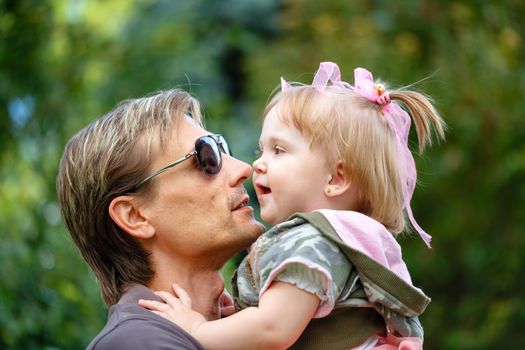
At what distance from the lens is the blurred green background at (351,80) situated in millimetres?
6816

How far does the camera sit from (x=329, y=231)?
2.92m

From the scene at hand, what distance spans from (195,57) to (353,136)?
6.47 m

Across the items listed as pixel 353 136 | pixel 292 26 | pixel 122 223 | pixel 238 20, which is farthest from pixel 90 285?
pixel 238 20

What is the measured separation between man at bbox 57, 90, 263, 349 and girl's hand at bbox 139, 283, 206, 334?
0.07 m

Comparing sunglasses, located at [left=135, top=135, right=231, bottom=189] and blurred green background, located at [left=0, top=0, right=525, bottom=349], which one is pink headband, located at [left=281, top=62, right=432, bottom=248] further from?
blurred green background, located at [left=0, top=0, right=525, bottom=349]

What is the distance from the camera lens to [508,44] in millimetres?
8734

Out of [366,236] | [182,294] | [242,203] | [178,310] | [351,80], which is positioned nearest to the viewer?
[366,236]

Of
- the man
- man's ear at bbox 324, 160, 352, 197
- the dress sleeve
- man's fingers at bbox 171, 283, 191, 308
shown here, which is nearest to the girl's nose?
the man

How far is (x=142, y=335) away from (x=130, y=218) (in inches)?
20.5

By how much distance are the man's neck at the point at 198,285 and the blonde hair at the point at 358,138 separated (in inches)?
22.0

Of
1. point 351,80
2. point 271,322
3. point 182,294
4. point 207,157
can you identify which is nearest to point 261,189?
point 207,157

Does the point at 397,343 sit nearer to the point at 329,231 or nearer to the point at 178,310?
the point at 329,231

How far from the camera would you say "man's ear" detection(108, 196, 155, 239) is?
130 inches

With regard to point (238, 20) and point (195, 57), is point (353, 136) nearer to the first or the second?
point (195, 57)
